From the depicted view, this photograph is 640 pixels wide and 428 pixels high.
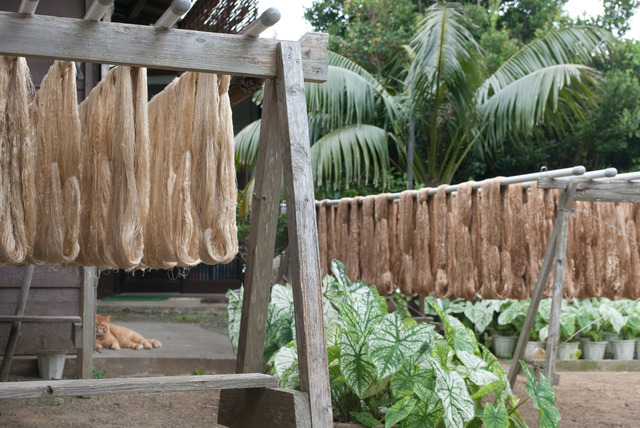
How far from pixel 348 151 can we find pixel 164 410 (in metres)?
6.06

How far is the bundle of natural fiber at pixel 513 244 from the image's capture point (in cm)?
478

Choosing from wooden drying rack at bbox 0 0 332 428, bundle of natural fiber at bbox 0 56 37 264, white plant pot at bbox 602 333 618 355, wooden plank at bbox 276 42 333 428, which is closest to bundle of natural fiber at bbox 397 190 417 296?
wooden drying rack at bbox 0 0 332 428

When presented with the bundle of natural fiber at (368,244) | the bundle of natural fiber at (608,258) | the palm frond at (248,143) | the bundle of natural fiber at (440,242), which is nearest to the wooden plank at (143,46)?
the bundle of natural fiber at (440,242)

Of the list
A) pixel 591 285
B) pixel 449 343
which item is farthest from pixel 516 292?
pixel 449 343

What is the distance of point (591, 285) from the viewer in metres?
5.09

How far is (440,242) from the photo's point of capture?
5301 millimetres

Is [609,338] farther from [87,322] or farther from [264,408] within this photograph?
[264,408]

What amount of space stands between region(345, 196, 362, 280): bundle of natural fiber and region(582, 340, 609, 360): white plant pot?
12.9 feet

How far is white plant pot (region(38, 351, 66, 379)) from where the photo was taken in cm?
566

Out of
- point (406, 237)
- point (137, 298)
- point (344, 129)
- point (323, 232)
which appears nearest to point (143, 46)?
point (406, 237)

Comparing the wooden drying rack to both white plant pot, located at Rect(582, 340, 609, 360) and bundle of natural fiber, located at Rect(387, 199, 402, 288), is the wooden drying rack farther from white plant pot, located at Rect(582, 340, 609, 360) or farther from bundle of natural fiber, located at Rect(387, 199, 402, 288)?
white plant pot, located at Rect(582, 340, 609, 360)

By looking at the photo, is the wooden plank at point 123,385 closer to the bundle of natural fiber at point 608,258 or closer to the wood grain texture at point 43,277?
the bundle of natural fiber at point 608,258

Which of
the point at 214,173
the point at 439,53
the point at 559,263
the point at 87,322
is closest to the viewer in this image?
the point at 214,173

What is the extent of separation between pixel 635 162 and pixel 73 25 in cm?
1235
